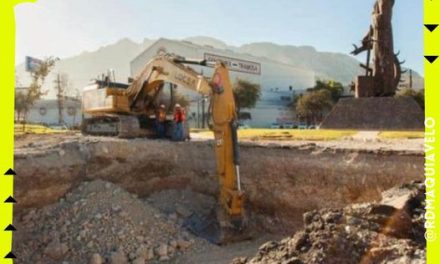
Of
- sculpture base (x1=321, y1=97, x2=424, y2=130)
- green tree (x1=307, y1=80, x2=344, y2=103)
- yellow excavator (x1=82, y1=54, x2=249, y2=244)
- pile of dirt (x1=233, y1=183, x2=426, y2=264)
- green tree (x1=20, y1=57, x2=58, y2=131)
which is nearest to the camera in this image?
pile of dirt (x1=233, y1=183, x2=426, y2=264)

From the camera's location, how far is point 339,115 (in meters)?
17.0

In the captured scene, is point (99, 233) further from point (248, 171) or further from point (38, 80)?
point (38, 80)

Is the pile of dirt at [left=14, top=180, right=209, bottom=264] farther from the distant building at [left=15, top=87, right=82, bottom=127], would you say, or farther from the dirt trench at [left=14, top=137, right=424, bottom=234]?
the distant building at [left=15, top=87, right=82, bottom=127]

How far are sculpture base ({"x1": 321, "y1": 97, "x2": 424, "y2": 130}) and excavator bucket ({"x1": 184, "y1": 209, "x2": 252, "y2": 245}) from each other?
329 inches

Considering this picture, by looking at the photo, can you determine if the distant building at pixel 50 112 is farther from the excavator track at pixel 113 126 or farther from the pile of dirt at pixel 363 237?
the pile of dirt at pixel 363 237

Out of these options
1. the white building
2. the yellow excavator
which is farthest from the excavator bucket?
the white building

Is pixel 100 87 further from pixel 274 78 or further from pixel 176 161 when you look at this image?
pixel 274 78

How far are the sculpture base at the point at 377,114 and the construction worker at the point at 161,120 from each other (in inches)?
258

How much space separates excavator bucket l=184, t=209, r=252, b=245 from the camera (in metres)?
9.40

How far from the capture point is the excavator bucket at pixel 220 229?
9.40 metres

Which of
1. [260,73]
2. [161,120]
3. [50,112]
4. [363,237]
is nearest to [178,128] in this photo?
[161,120]

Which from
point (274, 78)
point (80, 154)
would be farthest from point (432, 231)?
point (274, 78)

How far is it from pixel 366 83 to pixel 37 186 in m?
13.0

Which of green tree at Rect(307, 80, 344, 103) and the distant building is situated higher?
green tree at Rect(307, 80, 344, 103)
